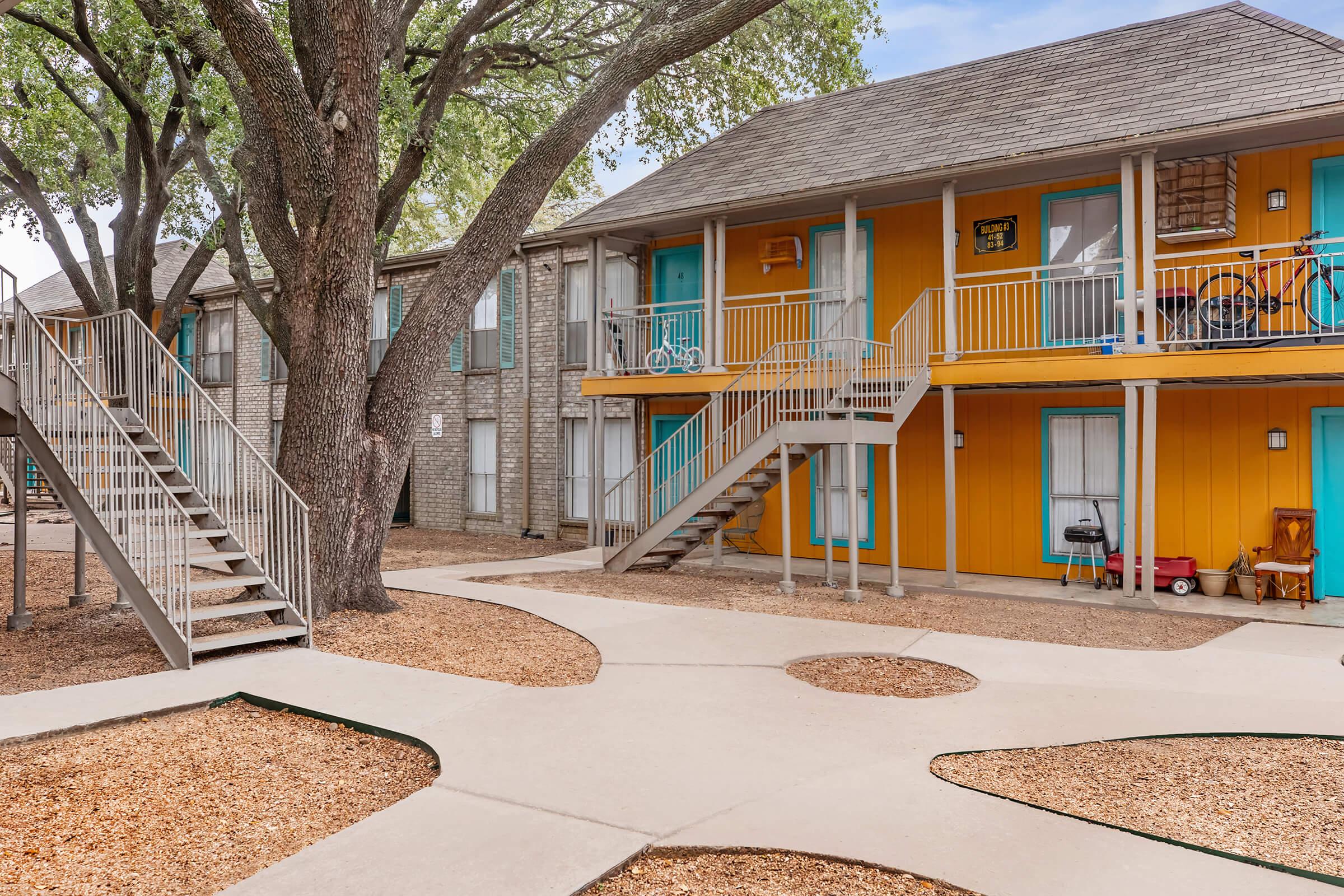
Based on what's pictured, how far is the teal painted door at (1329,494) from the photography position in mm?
10734

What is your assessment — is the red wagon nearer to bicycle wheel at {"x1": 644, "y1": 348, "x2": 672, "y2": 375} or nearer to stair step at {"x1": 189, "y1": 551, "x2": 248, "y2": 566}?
bicycle wheel at {"x1": 644, "y1": 348, "x2": 672, "y2": 375}

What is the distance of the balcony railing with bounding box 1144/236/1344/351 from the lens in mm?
10078

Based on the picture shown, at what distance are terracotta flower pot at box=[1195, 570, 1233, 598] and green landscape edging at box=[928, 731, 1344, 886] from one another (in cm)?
605

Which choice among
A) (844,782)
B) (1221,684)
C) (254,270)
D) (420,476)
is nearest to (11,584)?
(420,476)

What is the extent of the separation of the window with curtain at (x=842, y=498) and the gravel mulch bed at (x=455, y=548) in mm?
4232

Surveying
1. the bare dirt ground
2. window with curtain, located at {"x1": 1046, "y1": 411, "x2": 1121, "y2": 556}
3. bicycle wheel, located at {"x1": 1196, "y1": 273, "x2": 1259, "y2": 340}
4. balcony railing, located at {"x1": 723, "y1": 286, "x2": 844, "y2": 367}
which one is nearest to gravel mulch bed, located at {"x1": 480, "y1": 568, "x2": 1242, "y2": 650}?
the bare dirt ground

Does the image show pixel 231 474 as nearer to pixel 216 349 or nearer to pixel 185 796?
pixel 185 796

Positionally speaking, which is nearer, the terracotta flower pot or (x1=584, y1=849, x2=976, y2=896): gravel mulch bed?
(x1=584, y1=849, x2=976, y2=896): gravel mulch bed

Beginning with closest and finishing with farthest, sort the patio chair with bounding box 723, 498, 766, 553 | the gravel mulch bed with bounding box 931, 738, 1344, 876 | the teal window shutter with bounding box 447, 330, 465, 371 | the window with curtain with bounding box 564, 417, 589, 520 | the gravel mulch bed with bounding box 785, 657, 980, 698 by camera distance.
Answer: the gravel mulch bed with bounding box 931, 738, 1344, 876
the gravel mulch bed with bounding box 785, 657, 980, 698
the patio chair with bounding box 723, 498, 766, 553
the window with curtain with bounding box 564, 417, 589, 520
the teal window shutter with bounding box 447, 330, 465, 371

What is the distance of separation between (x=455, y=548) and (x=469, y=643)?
8449 millimetres

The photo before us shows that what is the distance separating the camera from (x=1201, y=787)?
4.84 m

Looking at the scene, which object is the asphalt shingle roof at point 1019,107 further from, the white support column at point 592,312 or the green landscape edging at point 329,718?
the green landscape edging at point 329,718

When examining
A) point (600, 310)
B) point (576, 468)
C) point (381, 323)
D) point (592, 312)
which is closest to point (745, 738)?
point (600, 310)

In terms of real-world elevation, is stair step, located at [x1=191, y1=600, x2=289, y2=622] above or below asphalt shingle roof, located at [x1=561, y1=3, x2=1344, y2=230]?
below
